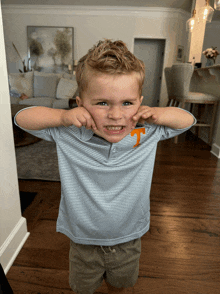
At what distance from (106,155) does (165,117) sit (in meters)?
0.20

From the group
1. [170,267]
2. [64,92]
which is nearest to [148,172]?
[170,267]

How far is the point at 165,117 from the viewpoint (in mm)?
580

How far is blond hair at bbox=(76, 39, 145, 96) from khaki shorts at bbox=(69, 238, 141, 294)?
536 millimetres

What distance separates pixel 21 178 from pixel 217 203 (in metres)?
1.77

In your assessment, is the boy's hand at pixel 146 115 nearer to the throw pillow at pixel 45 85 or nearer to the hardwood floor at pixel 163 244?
the hardwood floor at pixel 163 244

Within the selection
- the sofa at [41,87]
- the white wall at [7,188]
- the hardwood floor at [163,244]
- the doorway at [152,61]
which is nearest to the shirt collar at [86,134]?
the white wall at [7,188]

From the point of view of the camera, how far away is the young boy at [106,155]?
0.49 m

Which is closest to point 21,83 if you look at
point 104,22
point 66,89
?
point 66,89

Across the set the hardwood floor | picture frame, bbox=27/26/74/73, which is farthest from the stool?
picture frame, bbox=27/26/74/73

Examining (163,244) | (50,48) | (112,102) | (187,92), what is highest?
(50,48)

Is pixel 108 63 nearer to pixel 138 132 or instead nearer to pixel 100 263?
pixel 138 132

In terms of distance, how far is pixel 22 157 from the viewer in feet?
7.73

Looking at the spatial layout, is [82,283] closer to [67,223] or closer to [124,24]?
[67,223]

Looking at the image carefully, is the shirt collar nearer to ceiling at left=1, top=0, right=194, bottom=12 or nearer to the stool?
the stool
